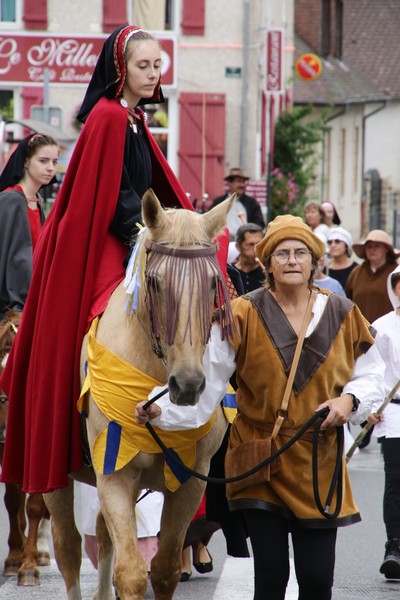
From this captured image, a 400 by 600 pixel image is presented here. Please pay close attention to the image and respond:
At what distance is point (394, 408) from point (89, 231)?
313 centimetres

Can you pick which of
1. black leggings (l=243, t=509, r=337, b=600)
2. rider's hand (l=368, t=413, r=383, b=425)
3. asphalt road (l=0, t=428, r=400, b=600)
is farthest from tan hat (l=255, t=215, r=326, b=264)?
asphalt road (l=0, t=428, r=400, b=600)

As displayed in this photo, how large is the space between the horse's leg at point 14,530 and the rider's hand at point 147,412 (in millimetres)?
2853

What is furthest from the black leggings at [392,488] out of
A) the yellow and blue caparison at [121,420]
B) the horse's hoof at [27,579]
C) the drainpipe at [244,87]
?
the drainpipe at [244,87]

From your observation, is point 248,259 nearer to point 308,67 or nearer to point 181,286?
point 181,286

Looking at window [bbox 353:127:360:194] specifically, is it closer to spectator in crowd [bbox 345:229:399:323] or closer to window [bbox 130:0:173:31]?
window [bbox 130:0:173:31]

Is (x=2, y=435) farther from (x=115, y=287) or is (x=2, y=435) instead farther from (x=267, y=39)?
(x=267, y=39)

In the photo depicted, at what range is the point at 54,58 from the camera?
83.7 ft

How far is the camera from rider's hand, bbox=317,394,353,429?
17.9 ft

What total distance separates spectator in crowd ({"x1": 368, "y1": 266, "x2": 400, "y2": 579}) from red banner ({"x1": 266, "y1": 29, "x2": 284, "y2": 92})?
2185 cm

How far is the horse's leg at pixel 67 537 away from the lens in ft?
22.2

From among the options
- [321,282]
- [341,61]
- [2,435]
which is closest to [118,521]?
[2,435]

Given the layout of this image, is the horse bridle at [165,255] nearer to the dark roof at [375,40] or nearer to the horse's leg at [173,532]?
the horse's leg at [173,532]

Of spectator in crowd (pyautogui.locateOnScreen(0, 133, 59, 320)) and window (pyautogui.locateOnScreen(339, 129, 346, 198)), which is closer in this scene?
spectator in crowd (pyautogui.locateOnScreen(0, 133, 59, 320))

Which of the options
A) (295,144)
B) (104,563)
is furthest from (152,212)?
(295,144)
